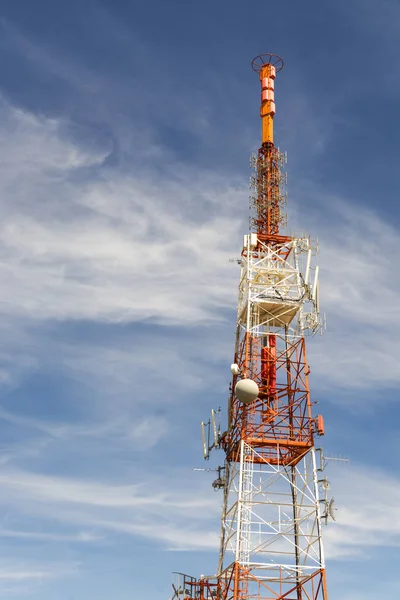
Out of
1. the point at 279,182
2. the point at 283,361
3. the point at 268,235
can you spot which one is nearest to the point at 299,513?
the point at 283,361

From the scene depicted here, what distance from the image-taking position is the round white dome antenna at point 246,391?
239 feet

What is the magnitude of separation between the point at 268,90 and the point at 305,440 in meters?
42.9

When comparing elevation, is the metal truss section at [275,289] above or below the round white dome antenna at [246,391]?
above

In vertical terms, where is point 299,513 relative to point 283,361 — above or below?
below

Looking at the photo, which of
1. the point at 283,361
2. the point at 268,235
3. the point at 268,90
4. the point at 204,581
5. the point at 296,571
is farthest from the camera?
the point at 268,90

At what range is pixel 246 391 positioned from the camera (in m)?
72.7

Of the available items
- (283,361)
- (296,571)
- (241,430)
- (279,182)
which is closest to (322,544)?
(296,571)

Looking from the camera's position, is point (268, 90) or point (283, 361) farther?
point (268, 90)

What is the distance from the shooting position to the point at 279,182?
90812 millimetres

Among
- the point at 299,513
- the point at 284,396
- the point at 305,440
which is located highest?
the point at 284,396

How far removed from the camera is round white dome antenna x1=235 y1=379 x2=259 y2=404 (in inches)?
2864

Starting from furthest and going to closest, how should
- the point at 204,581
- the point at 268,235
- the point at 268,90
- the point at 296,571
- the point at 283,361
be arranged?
the point at 268,90 < the point at 268,235 < the point at 283,361 < the point at 204,581 < the point at 296,571

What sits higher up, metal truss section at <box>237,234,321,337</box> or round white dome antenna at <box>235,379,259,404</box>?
metal truss section at <box>237,234,321,337</box>

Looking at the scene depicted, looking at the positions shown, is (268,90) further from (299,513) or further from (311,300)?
(299,513)
